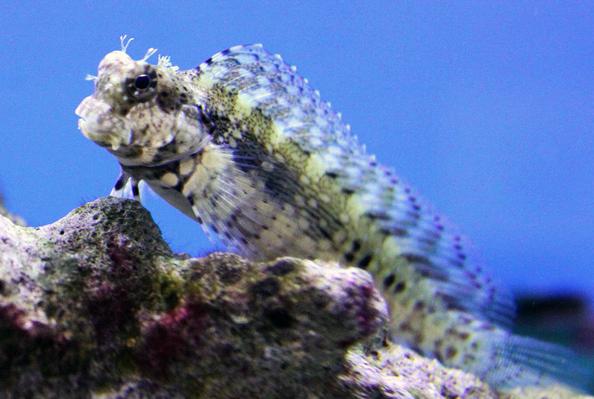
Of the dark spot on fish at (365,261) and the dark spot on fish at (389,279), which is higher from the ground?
the dark spot on fish at (365,261)

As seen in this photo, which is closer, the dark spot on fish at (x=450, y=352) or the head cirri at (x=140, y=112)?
the head cirri at (x=140, y=112)

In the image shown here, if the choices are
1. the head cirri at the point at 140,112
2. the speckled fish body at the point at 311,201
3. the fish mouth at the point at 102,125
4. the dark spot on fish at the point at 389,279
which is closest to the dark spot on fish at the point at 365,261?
the speckled fish body at the point at 311,201

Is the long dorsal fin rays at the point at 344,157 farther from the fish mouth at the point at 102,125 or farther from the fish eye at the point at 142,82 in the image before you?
the fish mouth at the point at 102,125

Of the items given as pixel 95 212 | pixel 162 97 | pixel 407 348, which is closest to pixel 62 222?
pixel 95 212

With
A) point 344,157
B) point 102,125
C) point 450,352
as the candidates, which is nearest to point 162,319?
point 102,125

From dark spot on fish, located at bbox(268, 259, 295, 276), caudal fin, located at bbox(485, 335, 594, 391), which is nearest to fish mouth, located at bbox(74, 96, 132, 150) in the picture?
dark spot on fish, located at bbox(268, 259, 295, 276)

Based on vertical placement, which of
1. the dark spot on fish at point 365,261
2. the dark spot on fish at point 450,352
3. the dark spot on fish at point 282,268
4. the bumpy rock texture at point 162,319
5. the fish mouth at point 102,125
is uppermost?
the fish mouth at point 102,125

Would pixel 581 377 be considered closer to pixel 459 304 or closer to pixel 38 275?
pixel 459 304

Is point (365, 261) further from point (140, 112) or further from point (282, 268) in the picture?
point (140, 112)
